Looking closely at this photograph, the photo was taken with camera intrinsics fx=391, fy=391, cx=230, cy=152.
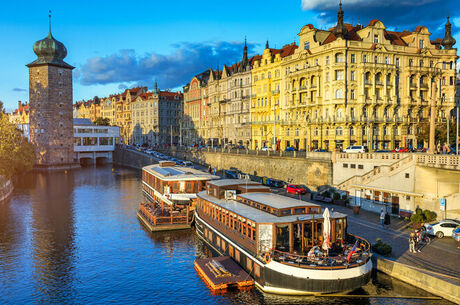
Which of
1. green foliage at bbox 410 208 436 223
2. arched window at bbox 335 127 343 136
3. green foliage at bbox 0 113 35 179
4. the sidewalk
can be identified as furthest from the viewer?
arched window at bbox 335 127 343 136

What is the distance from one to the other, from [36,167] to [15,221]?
67.4 m

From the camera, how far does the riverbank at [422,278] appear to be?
2103cm

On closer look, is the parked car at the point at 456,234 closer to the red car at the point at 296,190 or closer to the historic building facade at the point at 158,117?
the red car at the point at 296,190

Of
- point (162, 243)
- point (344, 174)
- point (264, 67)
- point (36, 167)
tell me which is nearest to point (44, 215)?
point (162, 243)

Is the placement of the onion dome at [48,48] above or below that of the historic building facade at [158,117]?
above

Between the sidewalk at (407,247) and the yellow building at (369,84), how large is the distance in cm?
3275

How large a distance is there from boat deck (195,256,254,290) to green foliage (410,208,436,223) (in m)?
16.9

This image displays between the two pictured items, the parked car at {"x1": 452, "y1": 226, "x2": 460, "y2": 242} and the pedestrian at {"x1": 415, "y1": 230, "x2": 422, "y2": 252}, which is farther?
the parked car at {"x1": 452, "y1": 226, "x2": 460, "y2": 242}

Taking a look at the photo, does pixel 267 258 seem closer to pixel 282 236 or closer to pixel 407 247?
pixel 282 236

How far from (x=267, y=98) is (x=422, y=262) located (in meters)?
65.3

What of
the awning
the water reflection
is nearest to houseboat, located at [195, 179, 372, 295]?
the water reflection

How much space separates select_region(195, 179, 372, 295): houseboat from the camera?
72.1ft

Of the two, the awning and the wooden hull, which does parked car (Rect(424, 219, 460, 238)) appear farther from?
the wooden hull

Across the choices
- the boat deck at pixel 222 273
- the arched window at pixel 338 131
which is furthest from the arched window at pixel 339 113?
the boat deck at pixel 222 273
